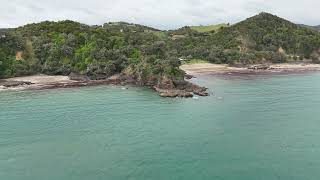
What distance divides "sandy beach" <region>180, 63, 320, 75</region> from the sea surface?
168 feet

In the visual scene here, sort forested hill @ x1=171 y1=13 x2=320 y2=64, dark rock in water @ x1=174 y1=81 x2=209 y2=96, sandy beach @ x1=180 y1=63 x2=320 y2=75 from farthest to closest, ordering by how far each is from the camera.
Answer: forested hill @ x1=171 y1=13 x2=320 y2=64 < sandy beach @ x1=180 y1=63 x2=320 y2=75 < dark rock in water @ x1=174 y1=81 x2=209 y2=96

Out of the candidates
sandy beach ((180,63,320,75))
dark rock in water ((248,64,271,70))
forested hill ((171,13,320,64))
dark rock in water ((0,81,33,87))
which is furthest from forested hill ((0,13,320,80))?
sandy beach ((180,63,320,75))

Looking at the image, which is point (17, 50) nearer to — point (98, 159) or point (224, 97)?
point (224, 97)

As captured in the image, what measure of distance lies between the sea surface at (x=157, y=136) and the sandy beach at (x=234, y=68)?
51.3m

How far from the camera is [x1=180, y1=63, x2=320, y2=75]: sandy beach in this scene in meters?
138

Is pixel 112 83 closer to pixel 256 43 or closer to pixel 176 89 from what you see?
pixel 176 89

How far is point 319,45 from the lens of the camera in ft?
571

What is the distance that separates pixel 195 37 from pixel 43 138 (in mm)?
147625

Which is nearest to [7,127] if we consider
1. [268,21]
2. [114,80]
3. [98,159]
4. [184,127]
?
[98,159]

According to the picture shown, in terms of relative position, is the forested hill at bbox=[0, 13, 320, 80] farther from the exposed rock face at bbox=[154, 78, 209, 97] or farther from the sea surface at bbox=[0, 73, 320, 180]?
the sea surface at bbox=[0, 73, 320, 180]

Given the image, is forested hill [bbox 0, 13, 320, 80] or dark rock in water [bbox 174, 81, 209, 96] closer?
dark rock in water [bbox 174, 81, 209, 96]

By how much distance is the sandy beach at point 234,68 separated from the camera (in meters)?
138

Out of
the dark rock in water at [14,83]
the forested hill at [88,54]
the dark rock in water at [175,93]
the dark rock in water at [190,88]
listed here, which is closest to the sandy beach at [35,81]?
the dark rock in water at [14,83]

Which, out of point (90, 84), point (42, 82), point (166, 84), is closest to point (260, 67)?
point (166, 84)
